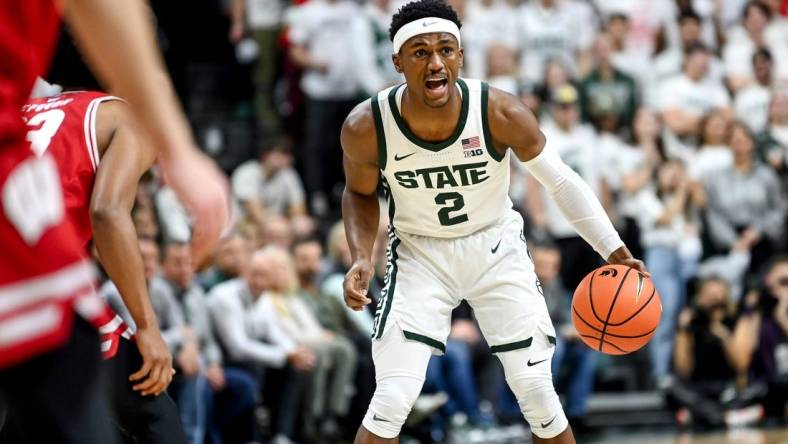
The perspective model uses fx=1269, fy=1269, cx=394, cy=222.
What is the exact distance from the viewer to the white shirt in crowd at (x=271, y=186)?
1155 cm

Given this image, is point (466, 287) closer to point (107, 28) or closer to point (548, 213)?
point (107, 28)

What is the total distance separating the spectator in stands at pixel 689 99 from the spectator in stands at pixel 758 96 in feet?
0.56

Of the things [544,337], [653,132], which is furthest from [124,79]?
[653,132]

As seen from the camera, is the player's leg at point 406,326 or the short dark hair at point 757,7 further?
the short dark hair at point 757,7

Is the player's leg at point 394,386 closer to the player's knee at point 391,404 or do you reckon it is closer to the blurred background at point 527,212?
the player's knee at point 391,404

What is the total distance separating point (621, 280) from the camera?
229 inches

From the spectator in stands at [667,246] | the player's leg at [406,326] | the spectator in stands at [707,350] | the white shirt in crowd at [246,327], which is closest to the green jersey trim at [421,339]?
the player's leg at [406,326]

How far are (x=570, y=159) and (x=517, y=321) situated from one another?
6.03 meters

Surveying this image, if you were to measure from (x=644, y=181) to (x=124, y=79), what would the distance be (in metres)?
10.3

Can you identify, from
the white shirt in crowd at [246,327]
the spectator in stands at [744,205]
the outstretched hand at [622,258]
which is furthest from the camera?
the spectator in stands at [744,205]

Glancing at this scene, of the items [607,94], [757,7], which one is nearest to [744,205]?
[607,94]

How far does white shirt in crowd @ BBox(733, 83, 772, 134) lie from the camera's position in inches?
524

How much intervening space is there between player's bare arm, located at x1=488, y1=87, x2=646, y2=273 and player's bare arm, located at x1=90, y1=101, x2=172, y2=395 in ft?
6.23

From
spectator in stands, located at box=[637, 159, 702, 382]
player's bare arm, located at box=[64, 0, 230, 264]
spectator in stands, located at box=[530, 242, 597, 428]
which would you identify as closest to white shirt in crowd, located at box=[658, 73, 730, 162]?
spectator in stands, located at box=[637, 159, 702, 382]
